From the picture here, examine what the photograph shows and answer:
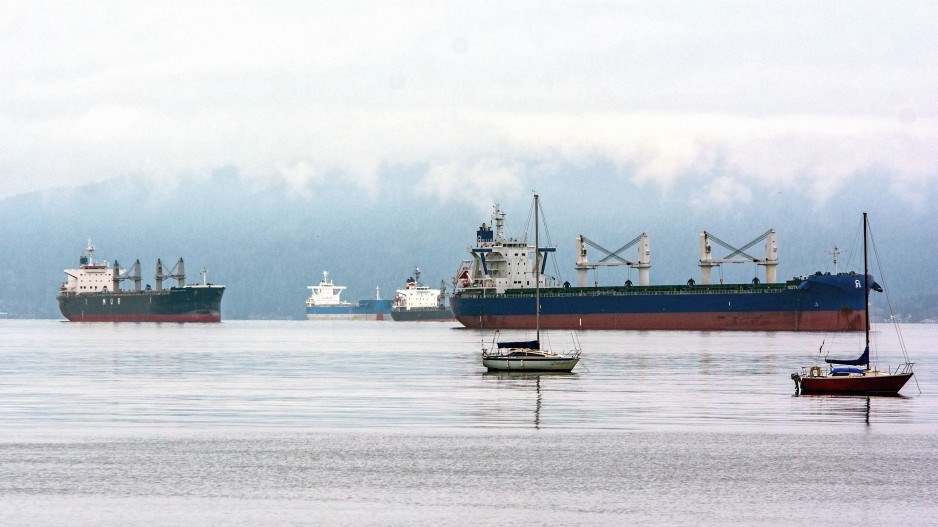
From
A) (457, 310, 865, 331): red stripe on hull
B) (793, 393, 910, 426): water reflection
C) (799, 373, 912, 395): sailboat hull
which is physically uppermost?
(457, 310, 865, 331): red stripe on hull

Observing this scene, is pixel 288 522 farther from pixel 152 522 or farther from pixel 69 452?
pixel 69 452

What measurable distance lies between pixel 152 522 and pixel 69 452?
29.0 ft

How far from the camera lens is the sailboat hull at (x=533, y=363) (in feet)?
187

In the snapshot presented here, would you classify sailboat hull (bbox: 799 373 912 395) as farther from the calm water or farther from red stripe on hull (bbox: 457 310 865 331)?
red stripe on hull (bbox: 457 310 865 331)

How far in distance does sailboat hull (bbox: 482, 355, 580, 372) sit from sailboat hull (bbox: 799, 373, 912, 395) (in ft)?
44.8

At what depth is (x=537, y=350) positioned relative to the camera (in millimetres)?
58750

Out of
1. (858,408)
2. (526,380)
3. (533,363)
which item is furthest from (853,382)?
(533,363)

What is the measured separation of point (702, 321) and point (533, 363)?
6723 centimetres

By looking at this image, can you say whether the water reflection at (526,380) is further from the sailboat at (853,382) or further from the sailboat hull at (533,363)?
the sailboat at (853,382)

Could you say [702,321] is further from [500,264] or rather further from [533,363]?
[533,363]

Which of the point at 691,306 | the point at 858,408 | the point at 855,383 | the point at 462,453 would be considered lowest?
the point at 462,453

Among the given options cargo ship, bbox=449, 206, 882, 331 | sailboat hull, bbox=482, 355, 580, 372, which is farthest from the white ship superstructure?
sailboat hull, bbox=482, 355, 580, 372

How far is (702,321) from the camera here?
122m

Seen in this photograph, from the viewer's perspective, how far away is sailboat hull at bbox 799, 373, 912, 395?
148 feet
